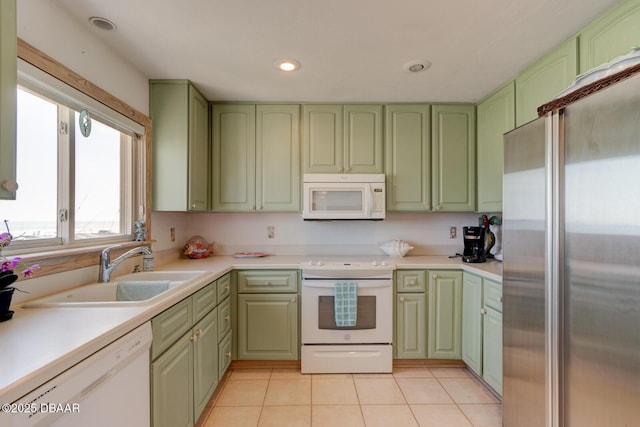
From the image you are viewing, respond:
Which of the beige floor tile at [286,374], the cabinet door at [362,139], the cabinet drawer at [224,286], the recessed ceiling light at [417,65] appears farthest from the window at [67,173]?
the recessed ceiling light at [417,65]

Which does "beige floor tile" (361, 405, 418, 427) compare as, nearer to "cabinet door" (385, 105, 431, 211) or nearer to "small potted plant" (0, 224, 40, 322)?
"cabinet door" (385, 105, 431, 211)

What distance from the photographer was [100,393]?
0.86 meters

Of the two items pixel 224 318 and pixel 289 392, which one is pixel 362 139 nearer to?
pixel 224 318

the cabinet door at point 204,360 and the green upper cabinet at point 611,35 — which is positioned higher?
the green upper cabinet at point 611,35

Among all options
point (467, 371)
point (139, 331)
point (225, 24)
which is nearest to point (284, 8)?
point (225, 24)

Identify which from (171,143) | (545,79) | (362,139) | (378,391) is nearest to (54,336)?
(171,143)

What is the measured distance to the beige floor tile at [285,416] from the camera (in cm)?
171

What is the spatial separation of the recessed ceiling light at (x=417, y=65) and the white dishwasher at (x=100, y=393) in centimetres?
206

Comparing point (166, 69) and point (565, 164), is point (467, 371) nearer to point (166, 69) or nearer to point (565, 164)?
point (565, 164)

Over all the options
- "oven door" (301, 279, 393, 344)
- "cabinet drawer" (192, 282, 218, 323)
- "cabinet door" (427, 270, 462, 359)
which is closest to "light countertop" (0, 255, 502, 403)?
"cabinet drawer" (192, 282, 218, 323)

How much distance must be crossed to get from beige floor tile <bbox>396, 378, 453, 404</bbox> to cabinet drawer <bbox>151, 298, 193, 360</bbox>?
1540mm

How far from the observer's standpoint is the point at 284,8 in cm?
139

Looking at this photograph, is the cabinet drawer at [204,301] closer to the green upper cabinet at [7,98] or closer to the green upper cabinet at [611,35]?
the green upper cabinet at [7,98]

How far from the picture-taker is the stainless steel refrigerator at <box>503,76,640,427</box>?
0.87 meters
